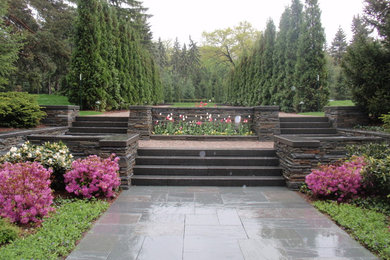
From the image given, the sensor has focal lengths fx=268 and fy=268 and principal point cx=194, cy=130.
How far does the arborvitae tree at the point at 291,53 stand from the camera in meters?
14.0

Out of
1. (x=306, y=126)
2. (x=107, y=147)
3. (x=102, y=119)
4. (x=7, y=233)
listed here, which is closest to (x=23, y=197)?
(x=7, y=233)

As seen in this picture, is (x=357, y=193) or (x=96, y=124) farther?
(x=96, y=124)

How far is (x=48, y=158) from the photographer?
15.3ft

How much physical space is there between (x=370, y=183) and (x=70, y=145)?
5576 millimetres

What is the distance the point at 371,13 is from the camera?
14.9m

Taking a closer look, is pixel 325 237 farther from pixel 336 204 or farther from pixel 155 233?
pixel 155 233

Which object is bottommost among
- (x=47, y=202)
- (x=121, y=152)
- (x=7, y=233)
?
(x=7, y=233)

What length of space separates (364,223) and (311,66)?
35.0 feet

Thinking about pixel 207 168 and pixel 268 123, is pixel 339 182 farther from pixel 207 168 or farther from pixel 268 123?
pixel 268 123

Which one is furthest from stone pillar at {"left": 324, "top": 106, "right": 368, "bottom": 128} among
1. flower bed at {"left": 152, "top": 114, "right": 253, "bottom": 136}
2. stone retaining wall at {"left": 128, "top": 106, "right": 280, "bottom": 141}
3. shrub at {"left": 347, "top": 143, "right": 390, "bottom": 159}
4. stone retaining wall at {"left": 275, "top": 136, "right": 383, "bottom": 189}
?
stone retaining wall at {"left": 275, "top": 136, "right": 383, "bottom": 189}

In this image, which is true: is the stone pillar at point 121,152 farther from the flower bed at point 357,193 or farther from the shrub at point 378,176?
the shrub at point 378,176

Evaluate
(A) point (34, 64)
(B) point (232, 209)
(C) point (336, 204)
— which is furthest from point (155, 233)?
(A) point (34, 64)

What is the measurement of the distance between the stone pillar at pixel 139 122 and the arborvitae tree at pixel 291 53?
28.3 ft

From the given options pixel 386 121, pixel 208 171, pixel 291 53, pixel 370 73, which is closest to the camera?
pixel 208 171
